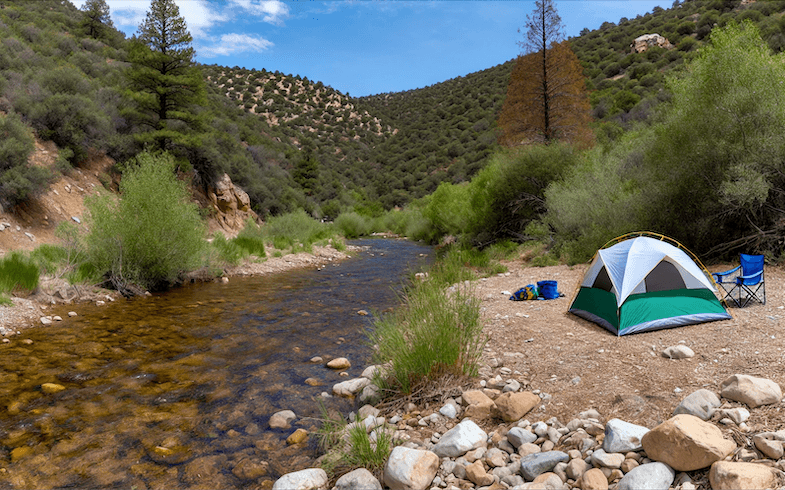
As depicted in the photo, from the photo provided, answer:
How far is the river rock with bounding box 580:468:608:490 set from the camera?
8.99 feet

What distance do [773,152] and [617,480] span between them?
32.5 ft

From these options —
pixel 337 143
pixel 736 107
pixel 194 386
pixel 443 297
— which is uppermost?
pixel 337 143

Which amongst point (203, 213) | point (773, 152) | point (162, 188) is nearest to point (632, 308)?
point (773, 152)

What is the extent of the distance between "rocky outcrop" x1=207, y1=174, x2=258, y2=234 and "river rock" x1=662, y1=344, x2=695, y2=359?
23.1m

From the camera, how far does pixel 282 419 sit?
479cm

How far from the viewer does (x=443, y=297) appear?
5309 millimetres

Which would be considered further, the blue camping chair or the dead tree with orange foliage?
the dead tree with orange foliage

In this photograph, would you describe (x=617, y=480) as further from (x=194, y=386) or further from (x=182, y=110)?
(x=182, y=110)

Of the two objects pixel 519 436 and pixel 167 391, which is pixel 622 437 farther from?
pixel 167 391

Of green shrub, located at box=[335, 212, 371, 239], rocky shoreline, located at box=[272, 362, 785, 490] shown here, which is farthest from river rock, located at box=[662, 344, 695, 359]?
green shrub, located at box=[335, 212, 371, 239]

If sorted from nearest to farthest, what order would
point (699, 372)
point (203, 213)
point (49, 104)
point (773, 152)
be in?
1. point (699, 372)
2. point (773, 152)
3. point (49, 104)
4. point (203, 213)

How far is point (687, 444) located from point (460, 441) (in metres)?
1.67

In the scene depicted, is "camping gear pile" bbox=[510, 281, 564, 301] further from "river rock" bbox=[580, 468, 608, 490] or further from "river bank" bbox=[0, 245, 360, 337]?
"river bank" bbox=[0, 245, 360, 337]

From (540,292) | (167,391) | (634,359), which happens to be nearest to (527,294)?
(540,292)
